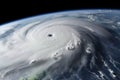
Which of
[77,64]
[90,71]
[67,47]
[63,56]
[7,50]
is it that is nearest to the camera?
[90,71]

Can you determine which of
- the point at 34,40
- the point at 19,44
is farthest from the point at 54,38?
the point at 19,44

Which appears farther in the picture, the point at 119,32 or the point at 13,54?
the point at 119,32

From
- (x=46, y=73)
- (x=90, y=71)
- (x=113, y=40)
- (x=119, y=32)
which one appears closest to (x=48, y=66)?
(x=46, y=73)

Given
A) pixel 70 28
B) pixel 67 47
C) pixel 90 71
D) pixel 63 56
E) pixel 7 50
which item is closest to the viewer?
pixel 90 71

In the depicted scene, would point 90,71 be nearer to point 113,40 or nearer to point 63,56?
point 63,56

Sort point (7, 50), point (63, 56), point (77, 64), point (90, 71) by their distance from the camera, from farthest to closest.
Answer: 1. point (7, 50)
2. point (63, 56)
3. point (77, 64)
4. point (90, 71)

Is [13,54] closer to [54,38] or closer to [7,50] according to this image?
[7,50]
